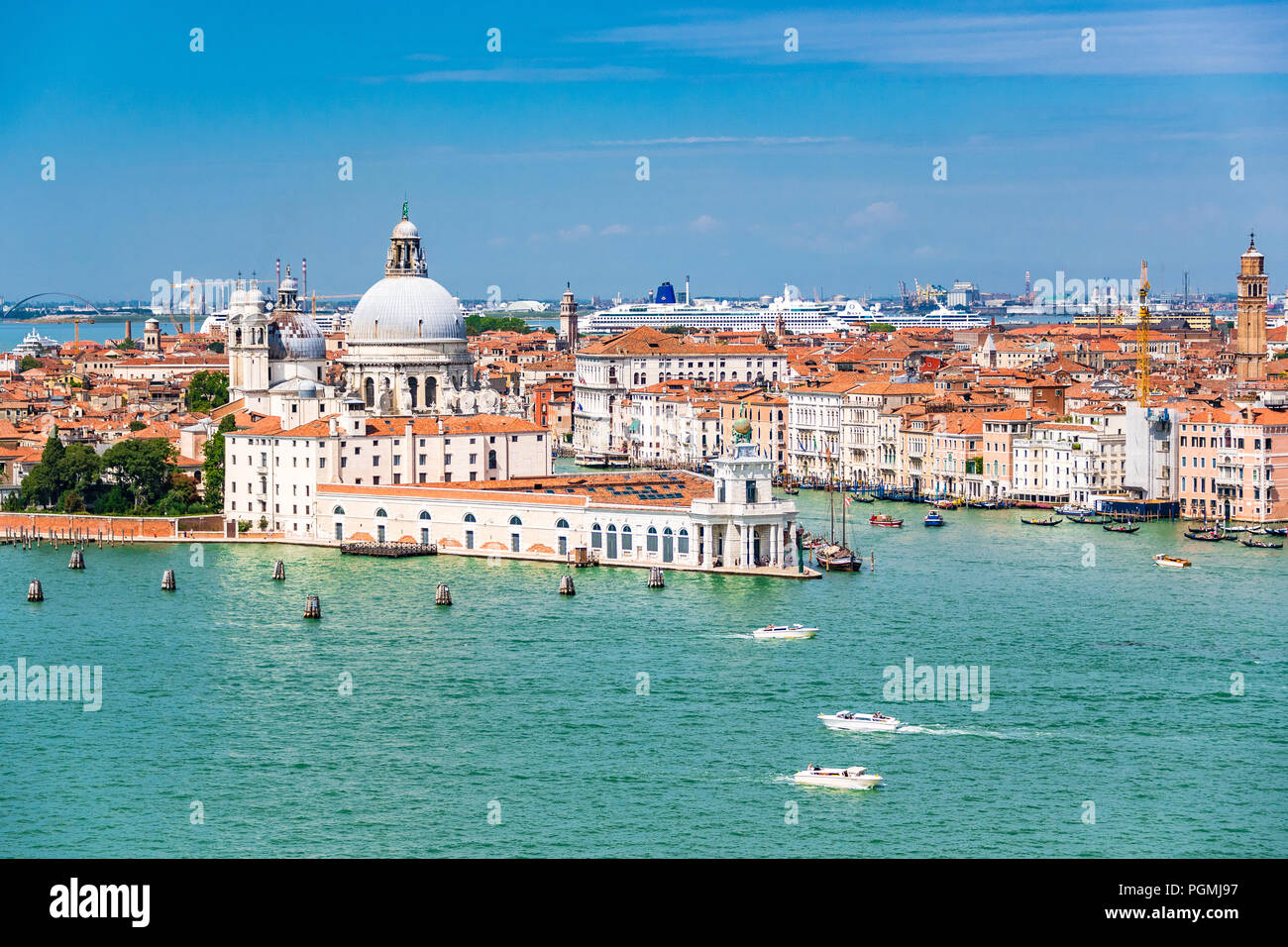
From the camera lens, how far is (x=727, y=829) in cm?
847

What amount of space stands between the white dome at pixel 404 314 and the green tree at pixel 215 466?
2390mm

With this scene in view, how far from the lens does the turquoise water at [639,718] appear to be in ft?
28.0

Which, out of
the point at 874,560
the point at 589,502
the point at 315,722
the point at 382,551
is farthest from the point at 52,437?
the point at 315,722

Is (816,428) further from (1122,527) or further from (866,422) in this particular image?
(1122,527)

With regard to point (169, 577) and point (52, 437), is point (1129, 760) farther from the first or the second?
point (52, 437)

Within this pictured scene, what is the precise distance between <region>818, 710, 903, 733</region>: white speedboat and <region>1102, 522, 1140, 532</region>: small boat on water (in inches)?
440

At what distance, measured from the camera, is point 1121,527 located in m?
21.1

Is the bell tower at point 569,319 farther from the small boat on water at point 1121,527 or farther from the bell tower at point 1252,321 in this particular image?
the small boat on water at point 1121,527

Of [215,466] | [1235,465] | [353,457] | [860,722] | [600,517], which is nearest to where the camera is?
[860,722]

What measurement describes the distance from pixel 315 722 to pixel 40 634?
3.91 metres

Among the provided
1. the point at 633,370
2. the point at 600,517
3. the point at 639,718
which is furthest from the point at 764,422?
the point at 639,718

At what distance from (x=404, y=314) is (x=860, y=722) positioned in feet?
48.5

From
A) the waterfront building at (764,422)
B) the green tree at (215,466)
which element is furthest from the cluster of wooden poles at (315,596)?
the waterfront building at (764,422)

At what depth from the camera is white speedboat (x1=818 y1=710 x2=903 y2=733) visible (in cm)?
1033
